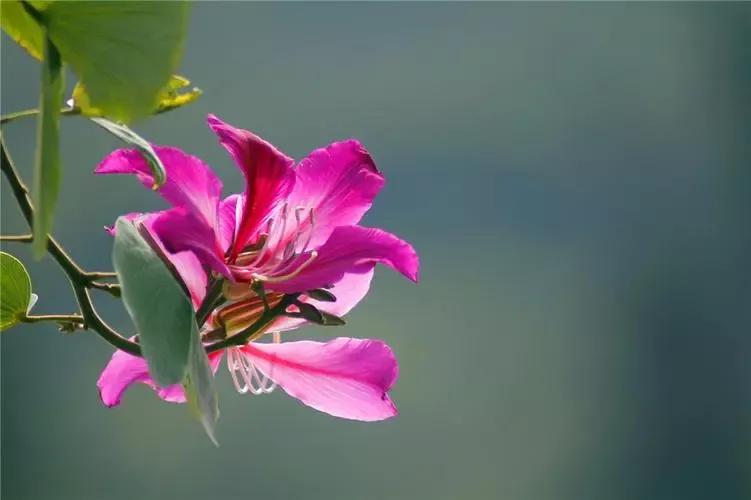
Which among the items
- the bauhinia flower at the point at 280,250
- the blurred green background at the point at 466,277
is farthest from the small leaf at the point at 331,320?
the blurred green background at the point at 466,277

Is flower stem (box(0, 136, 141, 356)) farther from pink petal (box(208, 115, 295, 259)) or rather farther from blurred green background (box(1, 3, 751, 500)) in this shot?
blurred green background (box(1, 3, 751, 500))

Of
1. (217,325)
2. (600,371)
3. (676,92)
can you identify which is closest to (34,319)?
(217,325)

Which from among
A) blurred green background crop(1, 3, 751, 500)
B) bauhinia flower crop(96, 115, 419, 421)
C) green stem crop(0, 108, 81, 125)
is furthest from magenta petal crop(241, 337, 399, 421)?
blurred green background crop(1, 3, 751, 500)

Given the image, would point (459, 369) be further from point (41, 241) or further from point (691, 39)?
point (41, 241)

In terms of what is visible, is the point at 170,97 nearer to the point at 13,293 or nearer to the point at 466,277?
the point at 13,293

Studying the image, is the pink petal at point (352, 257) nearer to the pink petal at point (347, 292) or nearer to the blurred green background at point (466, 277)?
the pink petal at point (347, 292)

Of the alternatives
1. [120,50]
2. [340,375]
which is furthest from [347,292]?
[120,50]
